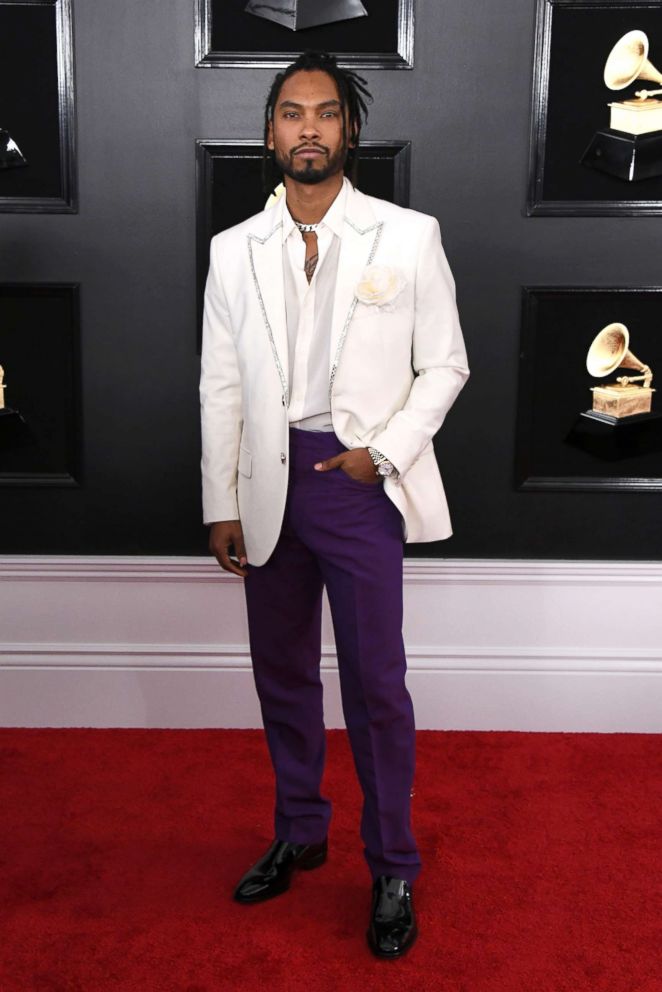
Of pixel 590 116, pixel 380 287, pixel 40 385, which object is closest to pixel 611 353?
pixel 590 116

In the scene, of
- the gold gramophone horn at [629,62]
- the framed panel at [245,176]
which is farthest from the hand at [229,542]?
the gold gramophone horn at [629,62]

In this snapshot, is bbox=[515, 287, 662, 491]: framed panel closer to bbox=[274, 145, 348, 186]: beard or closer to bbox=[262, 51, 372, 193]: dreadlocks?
bbox=[262, 51, 372, 193]: dreadlocks

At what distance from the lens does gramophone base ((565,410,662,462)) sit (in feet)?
11.2

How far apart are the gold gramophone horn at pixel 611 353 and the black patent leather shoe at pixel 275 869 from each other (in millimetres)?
1536

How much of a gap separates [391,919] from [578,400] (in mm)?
1600

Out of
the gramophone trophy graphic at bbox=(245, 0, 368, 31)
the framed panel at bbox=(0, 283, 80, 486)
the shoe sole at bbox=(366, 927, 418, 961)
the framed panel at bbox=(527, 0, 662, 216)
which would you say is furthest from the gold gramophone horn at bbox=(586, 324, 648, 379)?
the shoe sole at bbox=(366, 927, 418, 961)

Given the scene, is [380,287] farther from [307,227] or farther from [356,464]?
[356,464]

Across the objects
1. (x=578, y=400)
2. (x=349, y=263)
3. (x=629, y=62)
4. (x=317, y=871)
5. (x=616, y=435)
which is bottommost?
(x=317, y=871)

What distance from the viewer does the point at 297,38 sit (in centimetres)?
319

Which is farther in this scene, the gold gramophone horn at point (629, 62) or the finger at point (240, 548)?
the gold gramophone horn at point (629, 62)

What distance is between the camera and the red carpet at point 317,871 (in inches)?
94.8

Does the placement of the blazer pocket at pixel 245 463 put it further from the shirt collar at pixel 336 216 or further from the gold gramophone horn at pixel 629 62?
the gold gramophone horn at pixel 629 62

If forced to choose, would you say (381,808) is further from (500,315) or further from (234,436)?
(500,315)

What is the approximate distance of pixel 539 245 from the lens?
10.8ft
